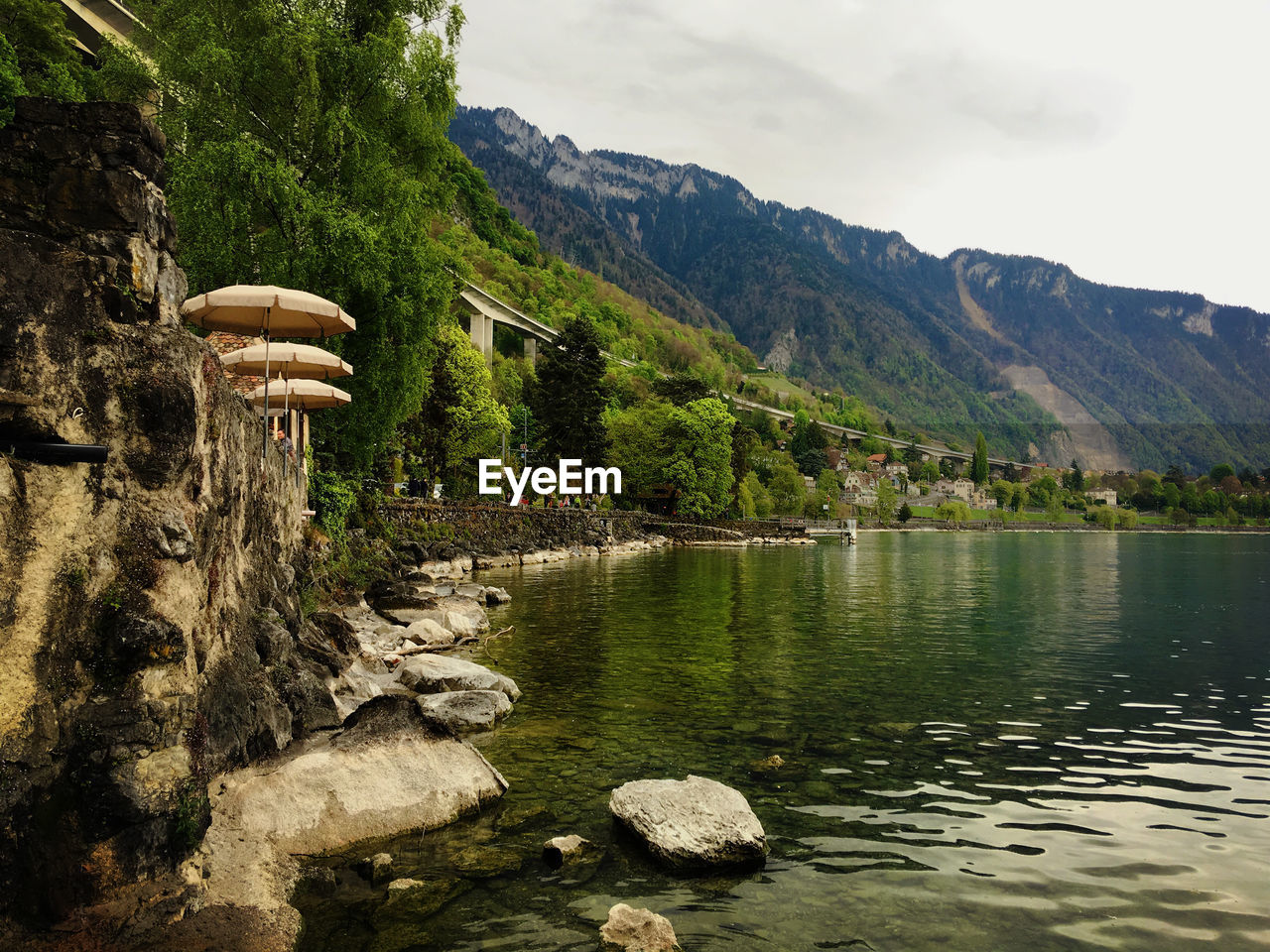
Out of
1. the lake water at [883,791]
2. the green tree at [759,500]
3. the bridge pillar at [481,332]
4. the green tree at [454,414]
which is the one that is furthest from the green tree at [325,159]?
the green tree at [759,500]

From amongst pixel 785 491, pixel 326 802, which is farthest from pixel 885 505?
pixel 326 802

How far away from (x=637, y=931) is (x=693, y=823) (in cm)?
181

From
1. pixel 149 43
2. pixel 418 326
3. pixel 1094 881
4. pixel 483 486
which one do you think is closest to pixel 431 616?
pixel 418 326

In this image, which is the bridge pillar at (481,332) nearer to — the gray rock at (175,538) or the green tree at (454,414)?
the green tree at (454,414)

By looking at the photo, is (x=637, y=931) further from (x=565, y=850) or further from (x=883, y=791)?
(x=883, y=791)

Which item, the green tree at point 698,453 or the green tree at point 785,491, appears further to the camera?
the green tree at point 785,491

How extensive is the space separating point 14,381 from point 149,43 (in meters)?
28.7

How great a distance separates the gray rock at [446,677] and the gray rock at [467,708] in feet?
2.18

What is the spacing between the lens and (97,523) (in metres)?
6.00

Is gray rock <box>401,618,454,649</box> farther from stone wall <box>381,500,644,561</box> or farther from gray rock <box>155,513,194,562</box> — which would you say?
stone wall <box>381,500,644,561</box>

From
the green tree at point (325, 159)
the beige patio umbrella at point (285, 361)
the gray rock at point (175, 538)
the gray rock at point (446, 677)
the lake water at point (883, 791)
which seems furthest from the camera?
the green tree at point (325, 159)

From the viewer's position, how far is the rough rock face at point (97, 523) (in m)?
5.51

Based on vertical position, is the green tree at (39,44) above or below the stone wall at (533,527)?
above

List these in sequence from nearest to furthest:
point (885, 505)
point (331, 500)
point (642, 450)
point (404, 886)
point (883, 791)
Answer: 1. point (404, 886)
2. point (883, 791)
3. point (331, 500)
4. point (642, 450)
5. point (885, 505)
